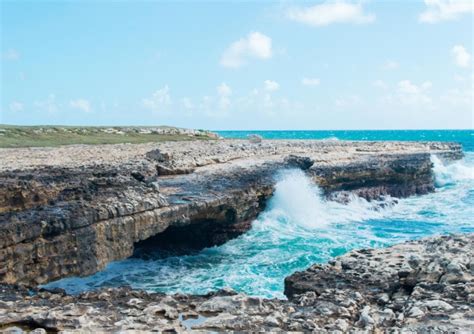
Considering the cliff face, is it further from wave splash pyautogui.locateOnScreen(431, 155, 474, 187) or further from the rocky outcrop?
wave splash pyautogui.locateOnScreen(431, 155, 474, 187)

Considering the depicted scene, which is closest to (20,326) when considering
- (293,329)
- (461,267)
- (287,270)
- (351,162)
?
(293,329)

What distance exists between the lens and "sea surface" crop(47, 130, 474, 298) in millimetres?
11156

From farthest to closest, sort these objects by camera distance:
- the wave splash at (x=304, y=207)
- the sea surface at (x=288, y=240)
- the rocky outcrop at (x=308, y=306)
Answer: the wave splash at (x=304, y=207) < the sea surface at (x=288, y=240) < the rocky outcrop at (x=308, y=306)

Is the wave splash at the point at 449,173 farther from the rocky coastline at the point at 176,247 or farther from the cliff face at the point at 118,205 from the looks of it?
the rocky coastline at the point at 176,247

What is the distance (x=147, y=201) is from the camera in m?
11.5

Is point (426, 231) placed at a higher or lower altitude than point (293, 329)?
lower

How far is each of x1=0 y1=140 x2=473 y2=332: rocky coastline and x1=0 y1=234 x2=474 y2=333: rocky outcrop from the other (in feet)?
0.05

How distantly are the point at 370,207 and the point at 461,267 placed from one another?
16548 millimetres

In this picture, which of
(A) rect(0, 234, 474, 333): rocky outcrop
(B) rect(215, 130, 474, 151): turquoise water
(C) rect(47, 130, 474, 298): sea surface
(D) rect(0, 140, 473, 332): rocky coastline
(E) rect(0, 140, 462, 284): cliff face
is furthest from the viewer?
(B) rect(215, 130, 474, 151): turquoise water

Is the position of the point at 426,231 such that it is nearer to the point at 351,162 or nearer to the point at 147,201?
the point at 351,162

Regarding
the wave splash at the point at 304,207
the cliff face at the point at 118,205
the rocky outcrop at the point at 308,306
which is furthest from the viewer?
the wave splash at the point at 304,207

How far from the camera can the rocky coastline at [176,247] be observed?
17.5 feet

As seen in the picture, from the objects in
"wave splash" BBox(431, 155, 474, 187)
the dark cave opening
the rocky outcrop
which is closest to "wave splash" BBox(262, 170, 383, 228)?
the dark cave opening

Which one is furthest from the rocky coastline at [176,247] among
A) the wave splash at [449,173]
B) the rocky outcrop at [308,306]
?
the wave splash at [449,173]
